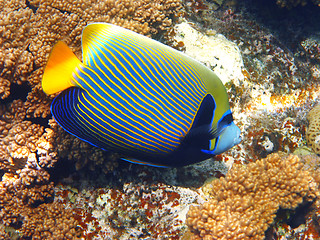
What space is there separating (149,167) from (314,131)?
8.29 feet

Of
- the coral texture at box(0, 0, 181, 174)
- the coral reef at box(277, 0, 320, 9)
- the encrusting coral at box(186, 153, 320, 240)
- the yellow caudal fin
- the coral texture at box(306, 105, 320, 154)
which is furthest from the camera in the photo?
the coral reef at box(277, 0, 320, 9)

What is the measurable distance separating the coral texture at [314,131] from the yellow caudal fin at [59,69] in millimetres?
3425

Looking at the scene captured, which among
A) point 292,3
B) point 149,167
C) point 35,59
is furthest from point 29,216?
point 292,3

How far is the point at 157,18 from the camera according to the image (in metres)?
3.23

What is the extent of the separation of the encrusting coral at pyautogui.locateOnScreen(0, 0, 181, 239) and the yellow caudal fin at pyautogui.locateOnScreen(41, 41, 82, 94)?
139 cm

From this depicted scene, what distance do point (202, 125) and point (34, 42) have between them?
2390mm

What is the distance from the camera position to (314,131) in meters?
3.44

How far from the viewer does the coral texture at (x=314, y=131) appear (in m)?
3.40

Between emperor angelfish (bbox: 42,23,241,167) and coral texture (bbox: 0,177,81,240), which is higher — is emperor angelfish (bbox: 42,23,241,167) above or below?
above

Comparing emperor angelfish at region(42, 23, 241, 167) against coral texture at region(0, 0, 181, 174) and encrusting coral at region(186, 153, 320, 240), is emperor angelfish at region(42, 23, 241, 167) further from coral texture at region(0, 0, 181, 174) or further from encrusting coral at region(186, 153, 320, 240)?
coral texture at region(0, 0, 181, 174)

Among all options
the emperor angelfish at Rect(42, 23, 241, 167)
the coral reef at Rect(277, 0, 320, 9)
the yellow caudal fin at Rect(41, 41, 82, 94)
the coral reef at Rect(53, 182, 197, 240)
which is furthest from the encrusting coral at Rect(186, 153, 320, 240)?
the coral reef at Rect(277, 0, 320, 9)

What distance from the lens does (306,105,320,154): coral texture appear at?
3396 mm

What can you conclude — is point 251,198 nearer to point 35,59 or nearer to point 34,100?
point 34,100

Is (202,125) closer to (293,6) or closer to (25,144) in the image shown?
(25,144)
